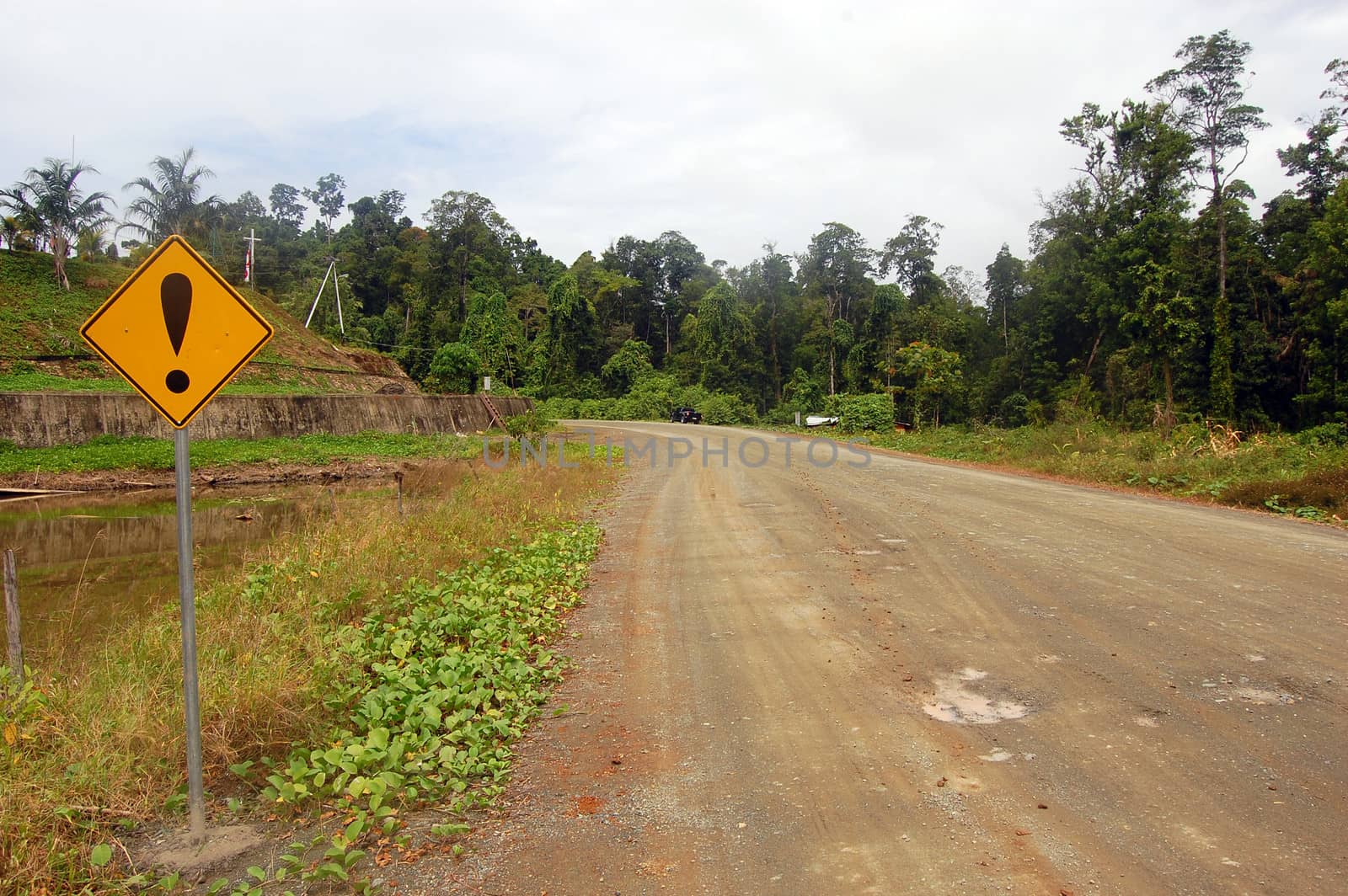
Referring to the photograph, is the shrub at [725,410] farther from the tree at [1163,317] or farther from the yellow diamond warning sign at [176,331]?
the yellow diamond warning sign at [176,331]

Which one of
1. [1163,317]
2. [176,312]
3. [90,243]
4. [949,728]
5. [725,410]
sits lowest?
[949,728]

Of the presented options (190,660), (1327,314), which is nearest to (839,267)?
(1327,314)

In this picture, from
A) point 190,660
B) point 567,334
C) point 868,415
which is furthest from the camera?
point 567,334

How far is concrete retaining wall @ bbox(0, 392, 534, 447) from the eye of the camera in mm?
26125

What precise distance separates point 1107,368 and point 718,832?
4673cm

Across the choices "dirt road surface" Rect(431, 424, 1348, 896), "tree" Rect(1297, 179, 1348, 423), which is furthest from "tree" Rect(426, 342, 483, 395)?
"dirt road surface" Rect(431, 424, 1348, 896)

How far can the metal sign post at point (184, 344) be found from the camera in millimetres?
3906

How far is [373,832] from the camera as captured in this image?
3.95 metres

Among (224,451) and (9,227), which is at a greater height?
(9,227)

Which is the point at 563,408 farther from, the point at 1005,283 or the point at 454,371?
the point at 1005,283

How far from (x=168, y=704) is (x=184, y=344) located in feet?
7.74

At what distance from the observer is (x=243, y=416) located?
3092 cm

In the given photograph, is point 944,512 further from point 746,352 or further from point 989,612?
point 746,352

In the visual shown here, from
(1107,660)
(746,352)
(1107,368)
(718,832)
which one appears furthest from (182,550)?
(746,352)
